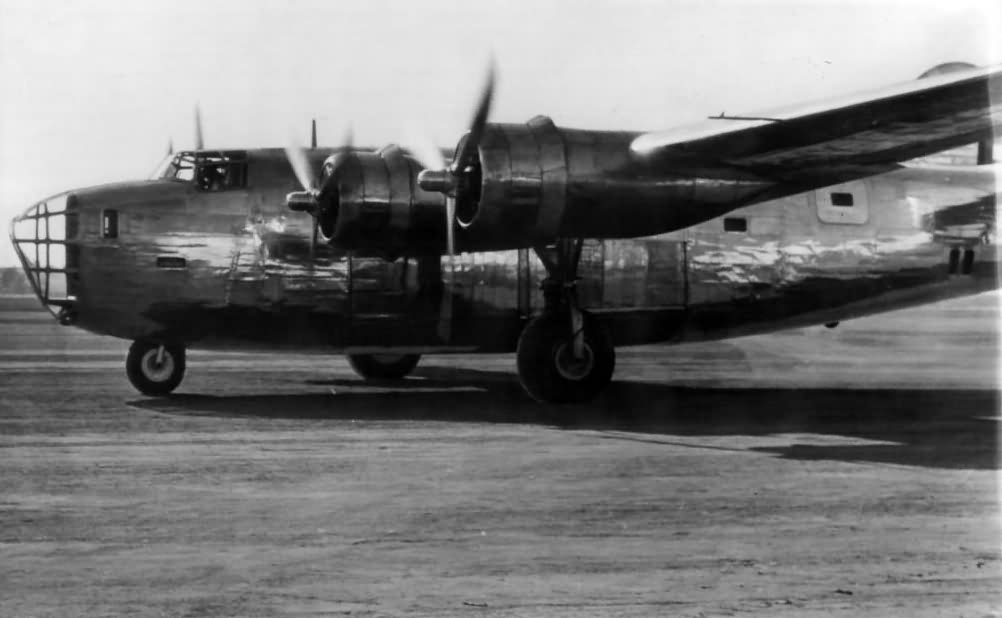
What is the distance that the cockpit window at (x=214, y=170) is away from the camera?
51.3 ft

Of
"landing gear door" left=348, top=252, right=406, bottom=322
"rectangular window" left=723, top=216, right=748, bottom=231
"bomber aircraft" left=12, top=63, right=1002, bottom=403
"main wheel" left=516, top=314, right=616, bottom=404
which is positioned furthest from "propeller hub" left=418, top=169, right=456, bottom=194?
"rectangular window" left=723, top=216, right=748, bottom=231

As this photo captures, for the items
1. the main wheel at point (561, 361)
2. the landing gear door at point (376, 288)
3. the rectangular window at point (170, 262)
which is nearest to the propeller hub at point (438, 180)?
the landing gear door at point (376, 288)

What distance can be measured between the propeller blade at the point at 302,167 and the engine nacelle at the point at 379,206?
768mm

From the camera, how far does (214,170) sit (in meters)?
15.7

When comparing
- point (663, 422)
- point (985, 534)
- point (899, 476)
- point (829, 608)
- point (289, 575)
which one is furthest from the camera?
point (663, 422)

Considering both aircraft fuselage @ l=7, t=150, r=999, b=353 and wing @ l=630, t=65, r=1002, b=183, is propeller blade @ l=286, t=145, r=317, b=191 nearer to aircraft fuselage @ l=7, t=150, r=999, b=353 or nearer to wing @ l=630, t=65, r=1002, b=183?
aircraft fuselage @ l=7, t=150, r=999, b=353

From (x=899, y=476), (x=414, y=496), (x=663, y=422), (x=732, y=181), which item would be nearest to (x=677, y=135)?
(x=732, y=181)

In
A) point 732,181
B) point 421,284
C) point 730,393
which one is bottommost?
point 730,393

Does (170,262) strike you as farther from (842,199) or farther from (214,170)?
(842,199)

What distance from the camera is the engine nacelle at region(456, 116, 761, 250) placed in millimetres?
12859

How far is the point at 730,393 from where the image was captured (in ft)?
59.2

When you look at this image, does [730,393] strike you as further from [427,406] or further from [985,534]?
[985,534]

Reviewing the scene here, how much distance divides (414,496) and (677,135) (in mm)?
5374

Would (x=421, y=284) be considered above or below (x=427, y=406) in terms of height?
above
